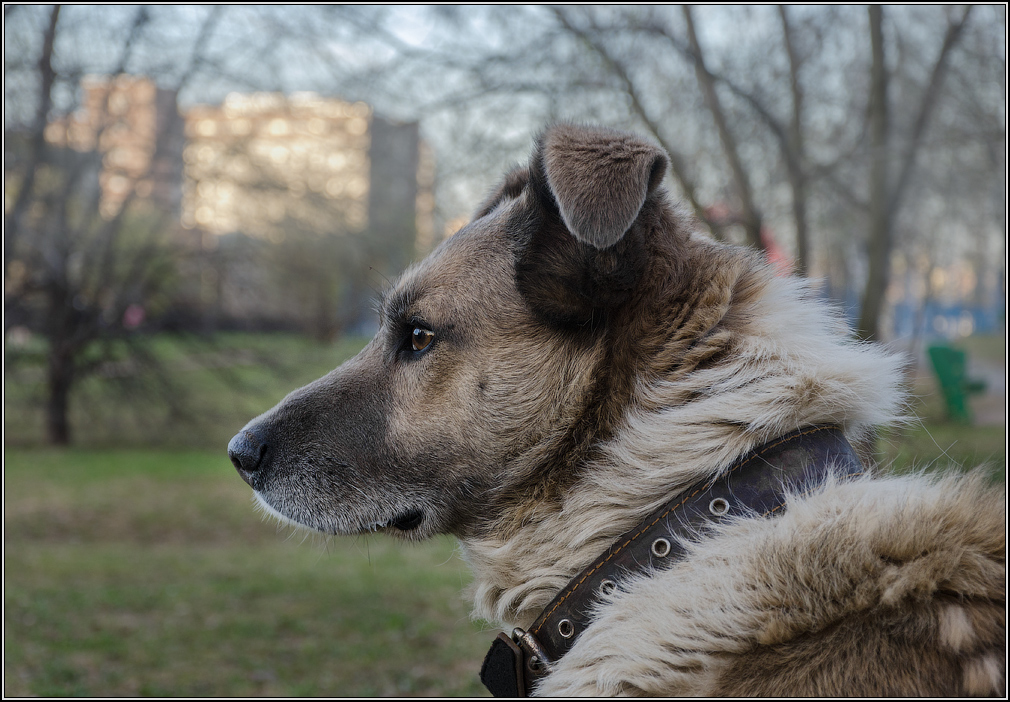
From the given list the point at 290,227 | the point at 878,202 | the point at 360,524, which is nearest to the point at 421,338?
the point at 360,524

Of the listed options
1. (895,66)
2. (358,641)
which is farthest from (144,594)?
(895,66)

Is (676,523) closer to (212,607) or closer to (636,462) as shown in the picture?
(636,462)

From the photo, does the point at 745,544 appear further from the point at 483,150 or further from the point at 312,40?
the point at 312,40

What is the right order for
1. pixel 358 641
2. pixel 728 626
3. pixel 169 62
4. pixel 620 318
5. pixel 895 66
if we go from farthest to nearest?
pixel 169 62 → pixel 895 66 → pixel 358 641 → pixel 620 318 → pixel 728 626

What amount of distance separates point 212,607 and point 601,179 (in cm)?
632

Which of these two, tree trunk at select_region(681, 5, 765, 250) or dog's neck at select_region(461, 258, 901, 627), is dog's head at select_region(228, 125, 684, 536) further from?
tree trunk at select_region(681, 5, 765, 250)

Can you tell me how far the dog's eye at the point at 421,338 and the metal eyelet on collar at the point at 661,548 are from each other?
955mm

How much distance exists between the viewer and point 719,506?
6.52 ft

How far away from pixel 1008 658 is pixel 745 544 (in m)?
0.57

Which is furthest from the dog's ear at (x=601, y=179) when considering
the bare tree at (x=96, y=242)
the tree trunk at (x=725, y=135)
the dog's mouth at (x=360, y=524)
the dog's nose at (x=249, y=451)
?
the bare tree at (x=96, y=242)

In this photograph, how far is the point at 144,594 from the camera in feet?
23.8

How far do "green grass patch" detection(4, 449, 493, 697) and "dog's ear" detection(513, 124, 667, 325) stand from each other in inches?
45.3

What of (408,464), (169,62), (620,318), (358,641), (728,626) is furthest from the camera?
(169,62)

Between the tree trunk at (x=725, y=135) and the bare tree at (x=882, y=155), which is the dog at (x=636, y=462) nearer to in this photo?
the tree trunk at (x=725, y=135)
